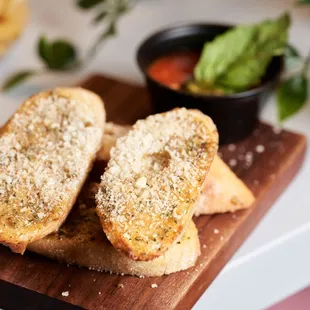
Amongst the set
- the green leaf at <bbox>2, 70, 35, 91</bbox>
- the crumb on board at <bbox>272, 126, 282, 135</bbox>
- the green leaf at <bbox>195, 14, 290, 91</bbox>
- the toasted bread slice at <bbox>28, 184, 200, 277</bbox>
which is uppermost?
the green leaf at <bbox>195, 14, 290, 91</bbox>

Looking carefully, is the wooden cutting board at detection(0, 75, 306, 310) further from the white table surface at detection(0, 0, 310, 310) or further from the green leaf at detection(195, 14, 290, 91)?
the green leaf at detection(195, 14, 290, 91)

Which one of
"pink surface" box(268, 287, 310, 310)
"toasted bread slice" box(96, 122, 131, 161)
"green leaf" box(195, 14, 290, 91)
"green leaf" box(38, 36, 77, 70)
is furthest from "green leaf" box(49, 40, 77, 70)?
"pink surface" box(268, 287, 310, 310)

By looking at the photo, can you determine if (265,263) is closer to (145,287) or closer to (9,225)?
(145,287)

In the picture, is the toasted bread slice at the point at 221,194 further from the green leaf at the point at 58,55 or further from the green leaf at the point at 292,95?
the green leaf at the point at 58,55

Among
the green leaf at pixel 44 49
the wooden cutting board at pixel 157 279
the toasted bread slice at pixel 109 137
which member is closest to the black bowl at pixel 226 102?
the wooden cutting board at pixel 157 279

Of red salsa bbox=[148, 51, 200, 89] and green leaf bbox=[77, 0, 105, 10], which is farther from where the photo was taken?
green leaf bbox=[77, 0, 105, 10]

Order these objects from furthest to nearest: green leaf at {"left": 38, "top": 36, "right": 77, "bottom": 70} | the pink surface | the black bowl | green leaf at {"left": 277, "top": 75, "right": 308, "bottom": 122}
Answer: green leaf at {"left": 38, "top": 36, "right": 77, "bottom": 70} → green leaf at {"left": 277, "top": 75, "right": 308, "bottom": 122} → the black bowl → the pink surface

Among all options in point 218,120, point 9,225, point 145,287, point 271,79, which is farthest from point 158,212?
point 271,79

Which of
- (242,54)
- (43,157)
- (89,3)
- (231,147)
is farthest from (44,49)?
(43,157)
